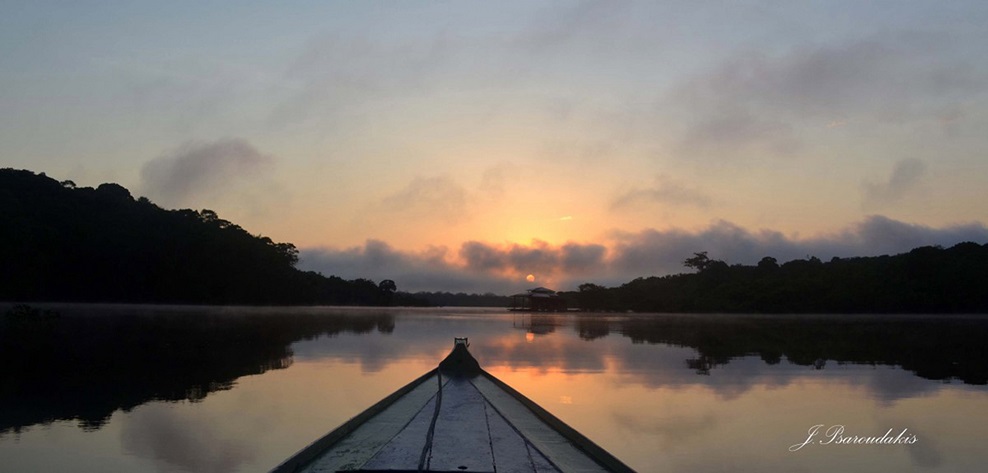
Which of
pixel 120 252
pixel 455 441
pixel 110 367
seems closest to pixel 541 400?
pixel 455 441

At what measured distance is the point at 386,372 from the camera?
49.4 ft

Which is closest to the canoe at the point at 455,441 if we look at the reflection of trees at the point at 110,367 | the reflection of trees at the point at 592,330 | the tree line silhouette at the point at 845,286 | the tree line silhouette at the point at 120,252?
the reflection of trees at the point at 110,367

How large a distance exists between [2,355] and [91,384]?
20.0 ft

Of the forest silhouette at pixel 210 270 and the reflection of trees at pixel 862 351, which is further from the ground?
the forest silhouette at pixel 210 270

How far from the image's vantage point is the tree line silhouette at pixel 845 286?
52.7 metres

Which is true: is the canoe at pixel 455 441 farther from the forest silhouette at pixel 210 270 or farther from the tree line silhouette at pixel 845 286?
the tree line silhouette at pixel 845 286

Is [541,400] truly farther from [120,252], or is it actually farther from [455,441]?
[120,252]

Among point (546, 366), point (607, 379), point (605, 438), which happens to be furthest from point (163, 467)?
point (546, 366)

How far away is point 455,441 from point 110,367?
11520 mm

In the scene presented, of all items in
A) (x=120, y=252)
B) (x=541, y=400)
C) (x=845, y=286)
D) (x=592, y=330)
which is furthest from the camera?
(x=845, y=286)

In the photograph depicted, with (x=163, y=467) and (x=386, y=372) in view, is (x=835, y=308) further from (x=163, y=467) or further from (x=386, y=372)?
(x=163, y=467)

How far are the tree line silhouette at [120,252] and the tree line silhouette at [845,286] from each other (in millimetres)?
39625

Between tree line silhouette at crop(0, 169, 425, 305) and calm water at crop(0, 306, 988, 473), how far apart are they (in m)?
30.8

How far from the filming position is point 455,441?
577cm
